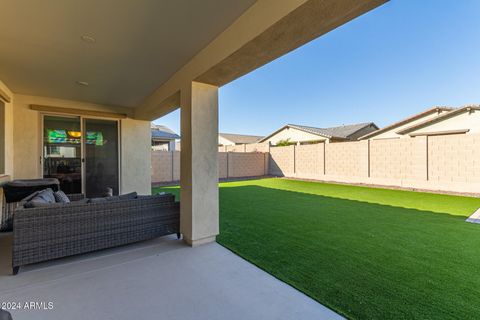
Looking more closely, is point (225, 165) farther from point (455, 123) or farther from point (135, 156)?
point (455, 123)

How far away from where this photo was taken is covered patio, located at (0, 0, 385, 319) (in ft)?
6.11

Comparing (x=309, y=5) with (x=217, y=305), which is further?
(x=217, y=305)

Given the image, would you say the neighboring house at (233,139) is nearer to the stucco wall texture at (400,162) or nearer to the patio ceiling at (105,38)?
the stucco wall texture at (400,162)

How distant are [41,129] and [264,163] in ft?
35.2

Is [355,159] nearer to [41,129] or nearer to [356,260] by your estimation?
[356,260]

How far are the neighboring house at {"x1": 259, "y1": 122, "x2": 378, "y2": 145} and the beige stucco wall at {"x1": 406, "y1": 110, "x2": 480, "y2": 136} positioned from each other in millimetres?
5777

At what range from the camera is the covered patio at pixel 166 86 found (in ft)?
6.11

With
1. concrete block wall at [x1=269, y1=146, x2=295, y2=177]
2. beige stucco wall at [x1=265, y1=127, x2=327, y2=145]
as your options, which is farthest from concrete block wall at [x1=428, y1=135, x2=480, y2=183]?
beige stucco wall at [x1=265, y1=127, x2=327, y2=145]

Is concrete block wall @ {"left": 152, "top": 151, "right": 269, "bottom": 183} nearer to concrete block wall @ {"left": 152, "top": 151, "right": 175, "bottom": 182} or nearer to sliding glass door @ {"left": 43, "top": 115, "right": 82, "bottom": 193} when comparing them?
concrete block wall @ {"left": 152, "top": 151, "right": 175, "bottom": 182}

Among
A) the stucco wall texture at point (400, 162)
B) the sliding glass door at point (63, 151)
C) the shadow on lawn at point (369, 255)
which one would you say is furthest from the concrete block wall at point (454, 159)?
the sliding glass door at point (63, 151)

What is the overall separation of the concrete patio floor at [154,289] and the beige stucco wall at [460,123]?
11.3 meters

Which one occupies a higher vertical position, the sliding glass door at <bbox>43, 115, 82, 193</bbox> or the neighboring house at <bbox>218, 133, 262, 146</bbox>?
the neighboring house at <bbox>218, 133, 262, 146</bbox>

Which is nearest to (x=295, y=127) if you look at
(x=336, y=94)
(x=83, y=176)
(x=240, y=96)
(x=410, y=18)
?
(x=336, y=94)

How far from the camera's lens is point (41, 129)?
5.15 m
